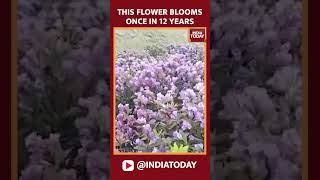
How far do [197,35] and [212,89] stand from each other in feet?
0.61

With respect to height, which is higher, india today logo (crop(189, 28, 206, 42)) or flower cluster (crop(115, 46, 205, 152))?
india today logo (crop(189, 28, 206, 42))

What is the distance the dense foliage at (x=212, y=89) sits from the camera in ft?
6.35

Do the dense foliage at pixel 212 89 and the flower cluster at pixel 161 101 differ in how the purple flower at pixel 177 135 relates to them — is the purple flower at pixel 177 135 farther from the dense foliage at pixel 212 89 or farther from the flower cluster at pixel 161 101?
the dense foliage at pixel 212 89

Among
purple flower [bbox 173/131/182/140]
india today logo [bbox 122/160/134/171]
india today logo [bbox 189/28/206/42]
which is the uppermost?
india today logo [bbox 189/28/206/42]

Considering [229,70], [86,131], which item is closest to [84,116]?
[86,131]

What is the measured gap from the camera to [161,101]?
6.40 feet

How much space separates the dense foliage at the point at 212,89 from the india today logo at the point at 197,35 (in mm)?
38

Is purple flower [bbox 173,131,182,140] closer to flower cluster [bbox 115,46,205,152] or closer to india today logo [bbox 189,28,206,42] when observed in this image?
flower cluster [bbox 115,46,205,152]

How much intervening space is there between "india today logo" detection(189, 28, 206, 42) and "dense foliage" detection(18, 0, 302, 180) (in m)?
0.04

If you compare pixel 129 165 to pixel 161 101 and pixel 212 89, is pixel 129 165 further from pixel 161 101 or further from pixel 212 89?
pixel 212 89

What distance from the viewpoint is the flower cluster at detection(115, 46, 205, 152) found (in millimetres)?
1936

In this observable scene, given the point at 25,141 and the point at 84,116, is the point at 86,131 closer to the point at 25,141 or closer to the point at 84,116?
the point at 84,116

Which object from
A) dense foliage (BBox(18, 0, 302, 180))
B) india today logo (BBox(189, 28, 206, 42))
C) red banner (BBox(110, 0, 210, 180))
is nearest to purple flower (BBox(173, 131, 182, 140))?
red banner (BBox(110, 0, 210, 180))

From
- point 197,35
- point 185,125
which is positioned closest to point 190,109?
point 185,125
